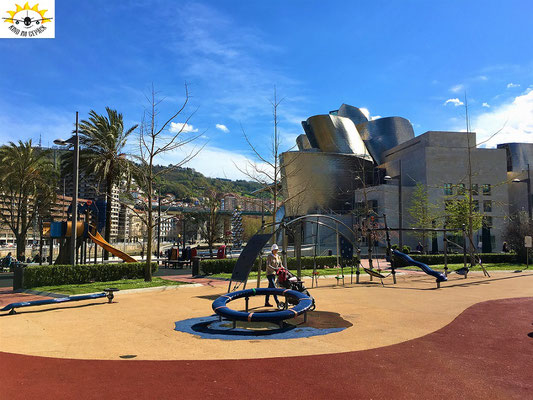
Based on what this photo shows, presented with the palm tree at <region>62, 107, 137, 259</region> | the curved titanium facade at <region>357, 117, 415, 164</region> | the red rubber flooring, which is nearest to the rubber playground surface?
the red rubber flooring

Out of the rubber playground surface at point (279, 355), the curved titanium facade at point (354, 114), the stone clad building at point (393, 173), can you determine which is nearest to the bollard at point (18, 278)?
the rubber playground surface at point (279, 355)

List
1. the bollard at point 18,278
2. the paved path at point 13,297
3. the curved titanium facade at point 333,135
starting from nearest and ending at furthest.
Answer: the paved path at point 13,297 < the bollard at point 18,278 < the curved titanium facade at point 333,135

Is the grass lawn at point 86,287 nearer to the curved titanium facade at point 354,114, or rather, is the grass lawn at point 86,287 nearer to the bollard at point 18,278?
the bollard at point 18,278

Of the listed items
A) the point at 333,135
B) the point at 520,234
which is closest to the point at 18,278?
the point at 520,234

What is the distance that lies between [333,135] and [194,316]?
71.5 meters

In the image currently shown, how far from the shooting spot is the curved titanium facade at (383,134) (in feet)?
285

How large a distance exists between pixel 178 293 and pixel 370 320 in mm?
8438

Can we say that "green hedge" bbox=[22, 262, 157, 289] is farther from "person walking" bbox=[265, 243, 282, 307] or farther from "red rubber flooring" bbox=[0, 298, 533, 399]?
"red rubber flooring" bbox=[0, 298, 533, 399]

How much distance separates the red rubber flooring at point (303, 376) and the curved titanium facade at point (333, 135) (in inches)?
2874

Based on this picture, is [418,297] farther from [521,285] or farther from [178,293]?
[178,293]

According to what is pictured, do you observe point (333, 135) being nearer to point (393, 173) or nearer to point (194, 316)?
point (393, 173)

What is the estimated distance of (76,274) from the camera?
17.8 metres

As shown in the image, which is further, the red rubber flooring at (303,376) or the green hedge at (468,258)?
the green hedge at (468,258)

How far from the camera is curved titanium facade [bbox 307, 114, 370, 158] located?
7850 cm
